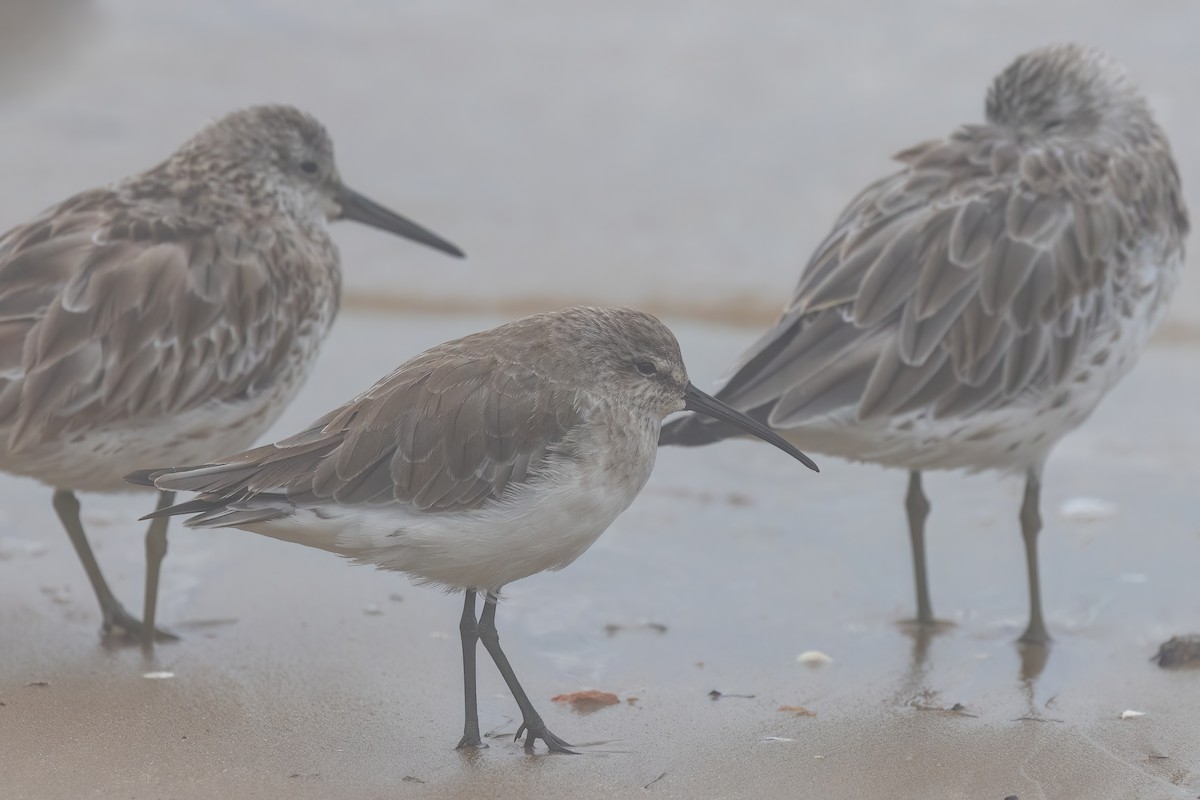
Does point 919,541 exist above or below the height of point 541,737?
above

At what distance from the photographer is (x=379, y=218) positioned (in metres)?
7.25

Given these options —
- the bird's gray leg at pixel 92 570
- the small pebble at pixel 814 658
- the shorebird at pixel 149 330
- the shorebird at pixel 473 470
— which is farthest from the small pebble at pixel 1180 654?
the bird's gray leg at pixel 92 570

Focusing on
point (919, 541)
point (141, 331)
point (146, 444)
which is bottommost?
point (919, 541)

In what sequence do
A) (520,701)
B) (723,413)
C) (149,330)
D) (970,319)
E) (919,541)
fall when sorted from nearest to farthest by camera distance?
(520,701), (723,413), (149,330), (970,319), (919,541)

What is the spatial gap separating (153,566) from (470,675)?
1.60 meters

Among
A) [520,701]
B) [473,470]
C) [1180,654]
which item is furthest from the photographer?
[1180,654]

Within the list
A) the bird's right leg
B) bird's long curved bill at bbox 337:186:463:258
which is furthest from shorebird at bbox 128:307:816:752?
bird's long curved bill at bbox 337:186:463:258

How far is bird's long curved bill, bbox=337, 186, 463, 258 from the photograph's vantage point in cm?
710

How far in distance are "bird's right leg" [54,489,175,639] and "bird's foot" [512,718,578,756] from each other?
1623 mm

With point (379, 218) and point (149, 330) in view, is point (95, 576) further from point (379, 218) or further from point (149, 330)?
point (379, 218)

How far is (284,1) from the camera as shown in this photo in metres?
14.7

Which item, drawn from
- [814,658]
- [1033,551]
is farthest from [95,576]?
[1033,551]

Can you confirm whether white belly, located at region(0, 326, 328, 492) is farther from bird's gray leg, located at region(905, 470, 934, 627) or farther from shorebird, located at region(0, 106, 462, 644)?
bird's gray leg, located at region(905, 470, 934, 627)

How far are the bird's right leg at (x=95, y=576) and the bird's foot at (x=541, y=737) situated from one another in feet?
5.33
